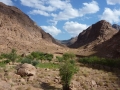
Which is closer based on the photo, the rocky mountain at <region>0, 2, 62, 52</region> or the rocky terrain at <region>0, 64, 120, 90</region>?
the rocky terrain at <region>0, 64, 120, 90</region>

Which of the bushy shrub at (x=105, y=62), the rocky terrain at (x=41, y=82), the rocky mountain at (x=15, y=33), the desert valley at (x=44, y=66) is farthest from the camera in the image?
the rocky mountain at (x=15, y=33)

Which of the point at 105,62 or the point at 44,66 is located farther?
the point at 105,62

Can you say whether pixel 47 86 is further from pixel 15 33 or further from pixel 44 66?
pixel 15 33

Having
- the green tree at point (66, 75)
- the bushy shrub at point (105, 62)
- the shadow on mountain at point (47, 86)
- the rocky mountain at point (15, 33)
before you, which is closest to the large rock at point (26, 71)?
the shadow on mountain at point (47, 86)

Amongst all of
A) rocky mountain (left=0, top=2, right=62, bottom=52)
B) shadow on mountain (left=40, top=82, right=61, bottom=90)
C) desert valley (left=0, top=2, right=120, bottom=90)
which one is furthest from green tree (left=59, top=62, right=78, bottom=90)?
rocky mountain (left=0, top=2, right=62, bottom=52)

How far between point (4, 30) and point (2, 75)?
82478mm

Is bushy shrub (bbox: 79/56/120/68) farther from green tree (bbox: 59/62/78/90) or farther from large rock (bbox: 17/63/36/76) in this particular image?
large rock (bbox: 17/63/36/76)

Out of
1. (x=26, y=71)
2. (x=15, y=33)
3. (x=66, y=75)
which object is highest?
(x=15, y=33)

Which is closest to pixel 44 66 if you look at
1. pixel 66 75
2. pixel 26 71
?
pixel 26 71

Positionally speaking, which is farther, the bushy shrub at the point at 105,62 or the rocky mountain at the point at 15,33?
the rocky mountain at the point at 15,33

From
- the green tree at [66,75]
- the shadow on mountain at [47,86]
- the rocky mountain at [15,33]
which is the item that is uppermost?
the rocky mountain at [15,33]

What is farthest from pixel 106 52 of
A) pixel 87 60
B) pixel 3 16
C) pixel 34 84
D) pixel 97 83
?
pixel 34 84

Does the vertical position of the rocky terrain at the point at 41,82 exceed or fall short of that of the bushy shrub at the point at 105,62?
it falls short

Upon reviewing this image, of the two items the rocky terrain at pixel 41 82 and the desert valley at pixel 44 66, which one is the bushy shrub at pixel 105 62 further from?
the rocky terrain at pixel 41 82
